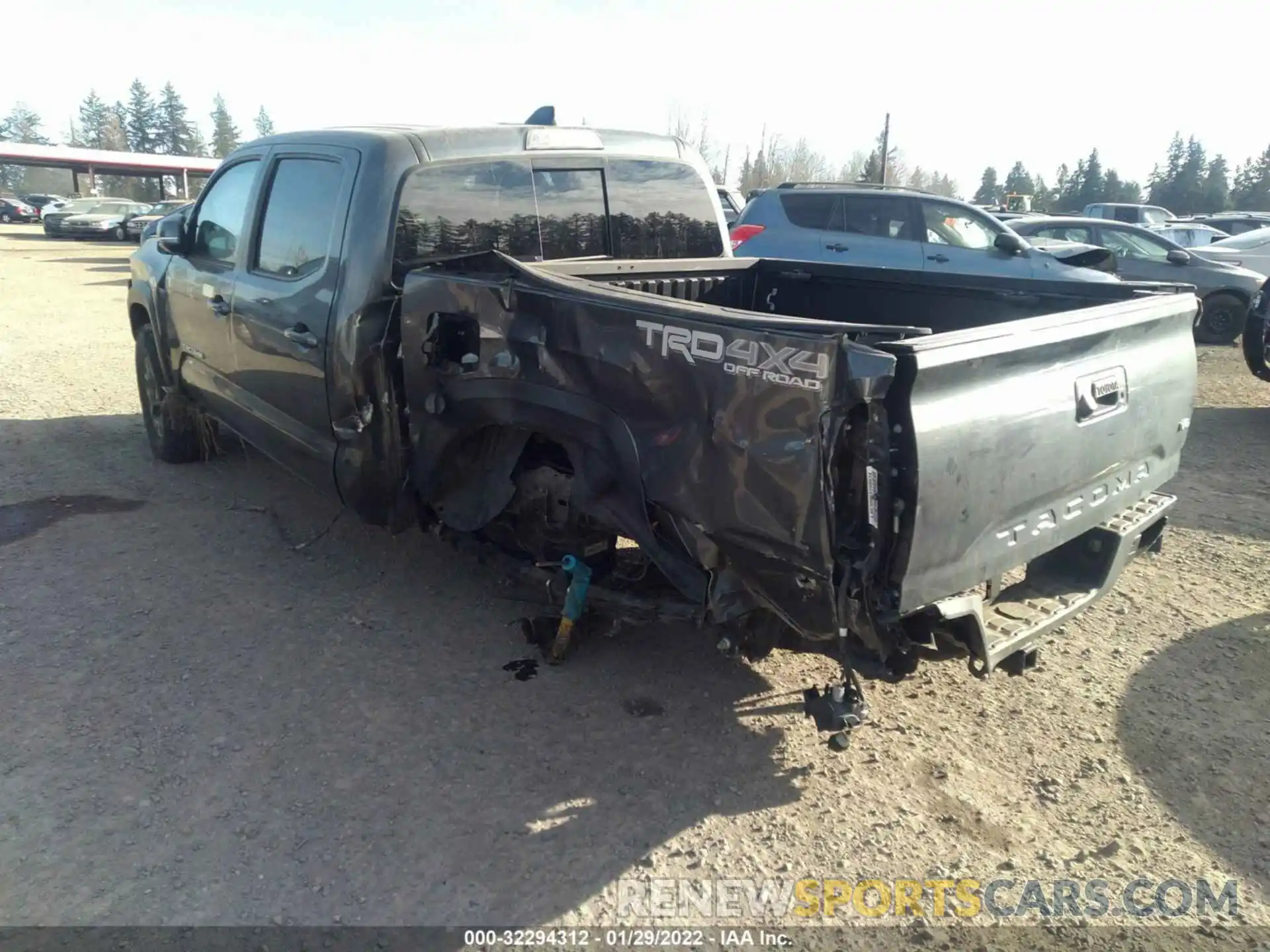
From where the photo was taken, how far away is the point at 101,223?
110 ft

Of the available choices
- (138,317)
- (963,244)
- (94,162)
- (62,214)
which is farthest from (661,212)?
(94,162)

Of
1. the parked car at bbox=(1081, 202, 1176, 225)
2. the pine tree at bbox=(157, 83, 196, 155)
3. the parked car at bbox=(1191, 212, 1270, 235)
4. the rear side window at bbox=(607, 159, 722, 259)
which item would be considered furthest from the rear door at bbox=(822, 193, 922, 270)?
the pine tree at bbox=(157, 83, 196, 155)

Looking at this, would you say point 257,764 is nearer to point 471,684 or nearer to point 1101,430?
point 471,684

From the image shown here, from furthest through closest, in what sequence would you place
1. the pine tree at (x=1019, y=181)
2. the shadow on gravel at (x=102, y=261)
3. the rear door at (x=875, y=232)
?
the pine tree at (x=1019, y=181)
the shadow on gravel at (x=102, y=261)
the rear door at (x=875, y=232)

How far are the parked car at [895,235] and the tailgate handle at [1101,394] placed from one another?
7.45 meters

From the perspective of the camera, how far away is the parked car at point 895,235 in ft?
34.1

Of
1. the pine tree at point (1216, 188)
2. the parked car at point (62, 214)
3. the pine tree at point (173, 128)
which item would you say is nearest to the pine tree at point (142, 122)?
the pine tree at point (173, 128)

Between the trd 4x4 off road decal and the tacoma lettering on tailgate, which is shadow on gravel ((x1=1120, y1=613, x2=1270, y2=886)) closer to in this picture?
the tacoma lettering on tailgate

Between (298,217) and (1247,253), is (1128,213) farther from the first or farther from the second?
(298,217)

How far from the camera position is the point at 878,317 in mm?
4676

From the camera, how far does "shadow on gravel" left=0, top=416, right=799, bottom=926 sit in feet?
8.89

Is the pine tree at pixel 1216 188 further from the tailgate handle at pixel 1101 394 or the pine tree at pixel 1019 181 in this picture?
the tailgate handle at pixel 1101 394

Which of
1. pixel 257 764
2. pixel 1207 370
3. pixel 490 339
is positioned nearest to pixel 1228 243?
pixel 1207 370

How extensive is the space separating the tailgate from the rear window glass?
229 cm
